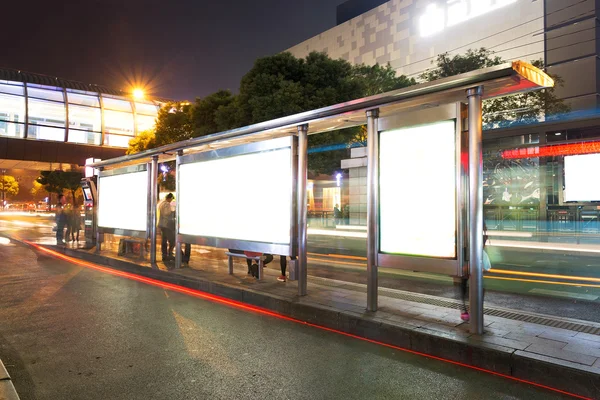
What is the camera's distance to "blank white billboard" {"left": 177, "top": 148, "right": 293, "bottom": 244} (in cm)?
740

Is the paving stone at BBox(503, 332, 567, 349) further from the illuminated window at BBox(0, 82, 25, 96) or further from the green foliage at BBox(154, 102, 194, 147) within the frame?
the illuminated window at BBox(0, 82, 25, 96)

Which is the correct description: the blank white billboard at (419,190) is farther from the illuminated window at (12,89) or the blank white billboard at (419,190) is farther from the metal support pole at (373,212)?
the illuminated window at (12,89)

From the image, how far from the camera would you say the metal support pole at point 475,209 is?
4.79 m

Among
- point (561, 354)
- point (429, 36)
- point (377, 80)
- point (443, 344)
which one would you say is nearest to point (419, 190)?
point (443, 344)

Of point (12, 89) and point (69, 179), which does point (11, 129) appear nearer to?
point (12, 89)

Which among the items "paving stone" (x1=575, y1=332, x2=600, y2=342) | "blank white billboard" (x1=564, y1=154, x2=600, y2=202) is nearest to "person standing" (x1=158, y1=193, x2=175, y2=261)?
"paving stone" (x1=575, y1=332, x2=600, y2=342)

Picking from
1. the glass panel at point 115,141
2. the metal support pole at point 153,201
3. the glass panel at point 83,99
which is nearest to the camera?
the metal support pole at point 153,201

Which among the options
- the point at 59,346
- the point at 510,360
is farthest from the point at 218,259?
the point at 510,360

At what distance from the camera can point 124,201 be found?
12320 millimetres

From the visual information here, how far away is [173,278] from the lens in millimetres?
9070

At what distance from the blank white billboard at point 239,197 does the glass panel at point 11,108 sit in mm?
24568

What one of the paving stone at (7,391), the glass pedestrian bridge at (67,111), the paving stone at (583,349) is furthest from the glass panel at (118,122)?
the paving stone at (583,349)

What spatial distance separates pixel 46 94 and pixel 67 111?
181 cm

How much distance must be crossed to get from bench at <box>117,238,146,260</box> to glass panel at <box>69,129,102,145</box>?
2117 cm
